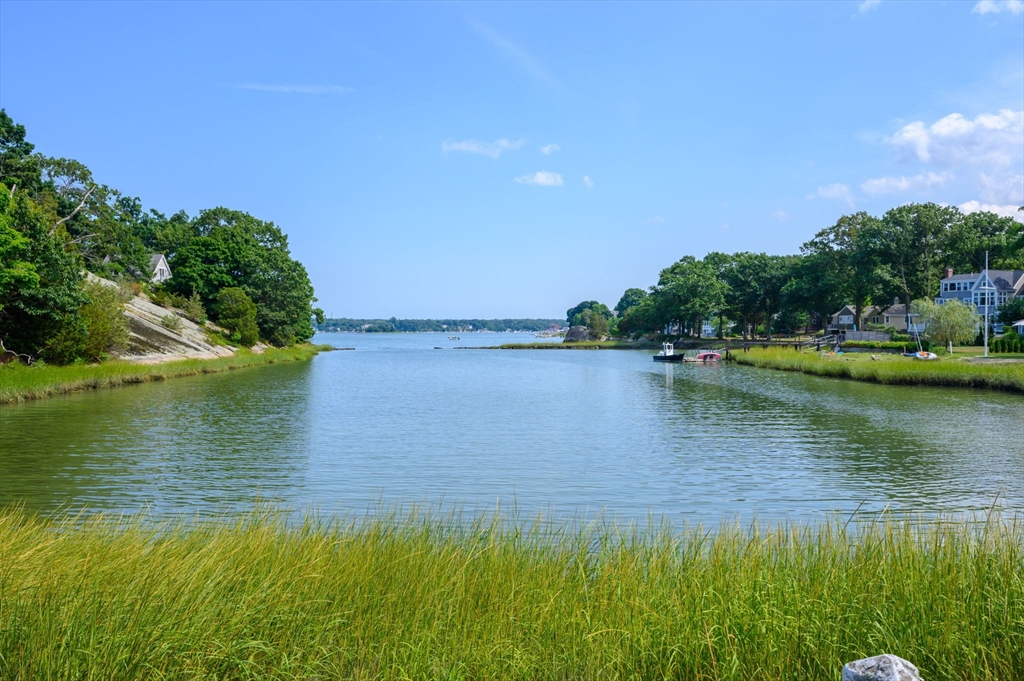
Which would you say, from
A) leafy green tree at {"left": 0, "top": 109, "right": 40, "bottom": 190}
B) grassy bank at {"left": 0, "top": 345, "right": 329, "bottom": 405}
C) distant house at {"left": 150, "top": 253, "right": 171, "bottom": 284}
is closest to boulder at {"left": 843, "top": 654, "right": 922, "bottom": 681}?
grassy bank at {"left": 0, "top": 345, "right": 329, "bottom": 405}

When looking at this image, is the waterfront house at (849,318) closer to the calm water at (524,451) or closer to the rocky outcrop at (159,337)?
the calm water at (524,451)

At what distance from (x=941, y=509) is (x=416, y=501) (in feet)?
36.2

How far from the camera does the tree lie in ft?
202

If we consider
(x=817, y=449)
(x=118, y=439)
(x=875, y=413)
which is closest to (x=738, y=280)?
(x=875, y=413)

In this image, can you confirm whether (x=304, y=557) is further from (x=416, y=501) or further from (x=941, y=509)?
(x=941, y=509)

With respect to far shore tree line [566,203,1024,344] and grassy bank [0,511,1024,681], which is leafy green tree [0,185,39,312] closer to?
grassy bank [0,511,1024,681]

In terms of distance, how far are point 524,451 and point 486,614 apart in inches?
664

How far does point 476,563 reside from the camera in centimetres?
822

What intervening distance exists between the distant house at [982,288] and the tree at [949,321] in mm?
22112

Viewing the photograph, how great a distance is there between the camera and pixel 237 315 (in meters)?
77.2

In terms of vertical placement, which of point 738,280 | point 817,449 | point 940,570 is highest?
point 738,280

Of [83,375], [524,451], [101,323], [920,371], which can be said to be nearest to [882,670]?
[524,451]

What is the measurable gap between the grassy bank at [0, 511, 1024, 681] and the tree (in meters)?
62.0

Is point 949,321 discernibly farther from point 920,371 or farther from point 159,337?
point 159,337
